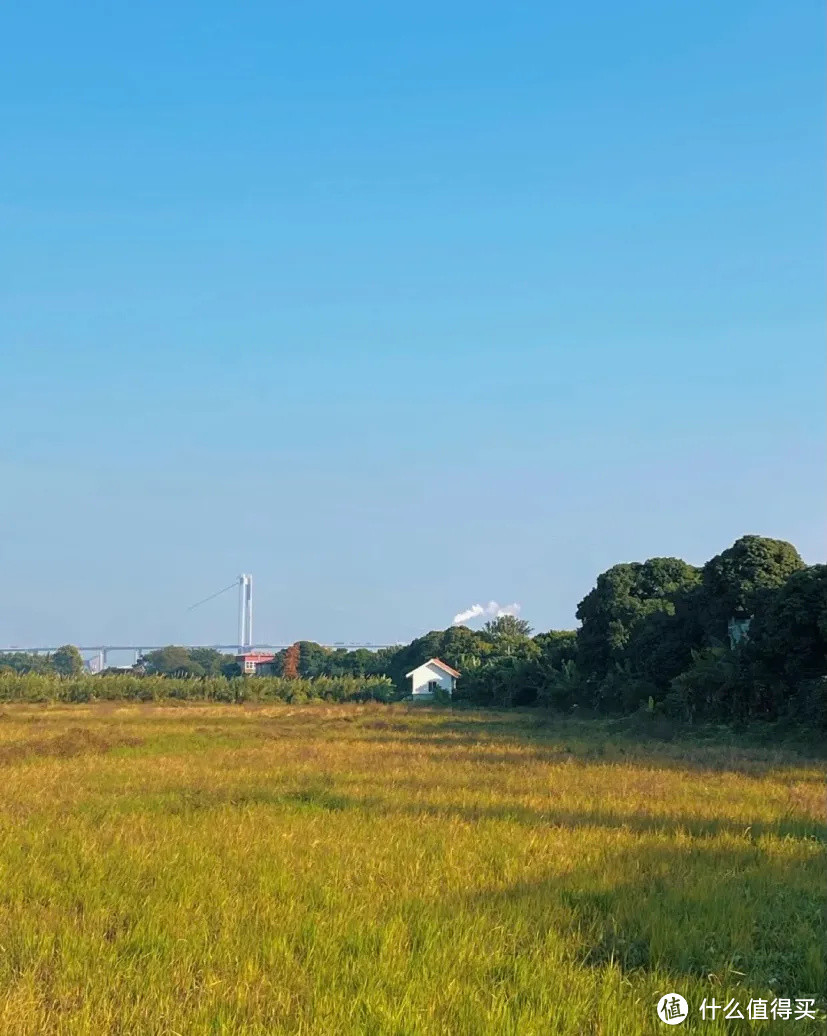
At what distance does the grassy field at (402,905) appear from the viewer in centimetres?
409

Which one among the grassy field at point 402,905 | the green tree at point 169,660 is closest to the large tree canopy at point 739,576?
the grassy field at point 402,905

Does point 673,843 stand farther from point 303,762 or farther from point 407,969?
point 303,762

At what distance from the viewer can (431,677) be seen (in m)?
74.6

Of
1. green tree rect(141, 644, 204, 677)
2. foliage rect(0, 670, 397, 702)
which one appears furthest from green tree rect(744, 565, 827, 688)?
green tree rect(141, 644, 204, 677)

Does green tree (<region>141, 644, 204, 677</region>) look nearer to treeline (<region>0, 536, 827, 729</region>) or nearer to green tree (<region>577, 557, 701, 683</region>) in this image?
treeline (<region>0, 536, 827, 729</region>)

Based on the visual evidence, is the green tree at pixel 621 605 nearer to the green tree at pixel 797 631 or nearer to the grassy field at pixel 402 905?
the green tree at pixel 797 631

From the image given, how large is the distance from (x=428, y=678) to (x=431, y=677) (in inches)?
14.0

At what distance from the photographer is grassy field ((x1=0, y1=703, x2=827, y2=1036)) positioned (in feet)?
13.4

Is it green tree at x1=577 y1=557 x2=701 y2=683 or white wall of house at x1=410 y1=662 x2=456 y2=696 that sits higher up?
green tree at x1=577 y1=557 x2=701 y2=683

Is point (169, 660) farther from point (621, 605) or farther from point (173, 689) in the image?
point (621, 605)

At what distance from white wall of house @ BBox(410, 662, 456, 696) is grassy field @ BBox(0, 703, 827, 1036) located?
61.7 meters

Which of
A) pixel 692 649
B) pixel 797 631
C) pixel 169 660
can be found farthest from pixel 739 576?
pixel 169 660

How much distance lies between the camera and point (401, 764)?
15.0 meters

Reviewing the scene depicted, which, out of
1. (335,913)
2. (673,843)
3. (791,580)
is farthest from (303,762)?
(791,580)
